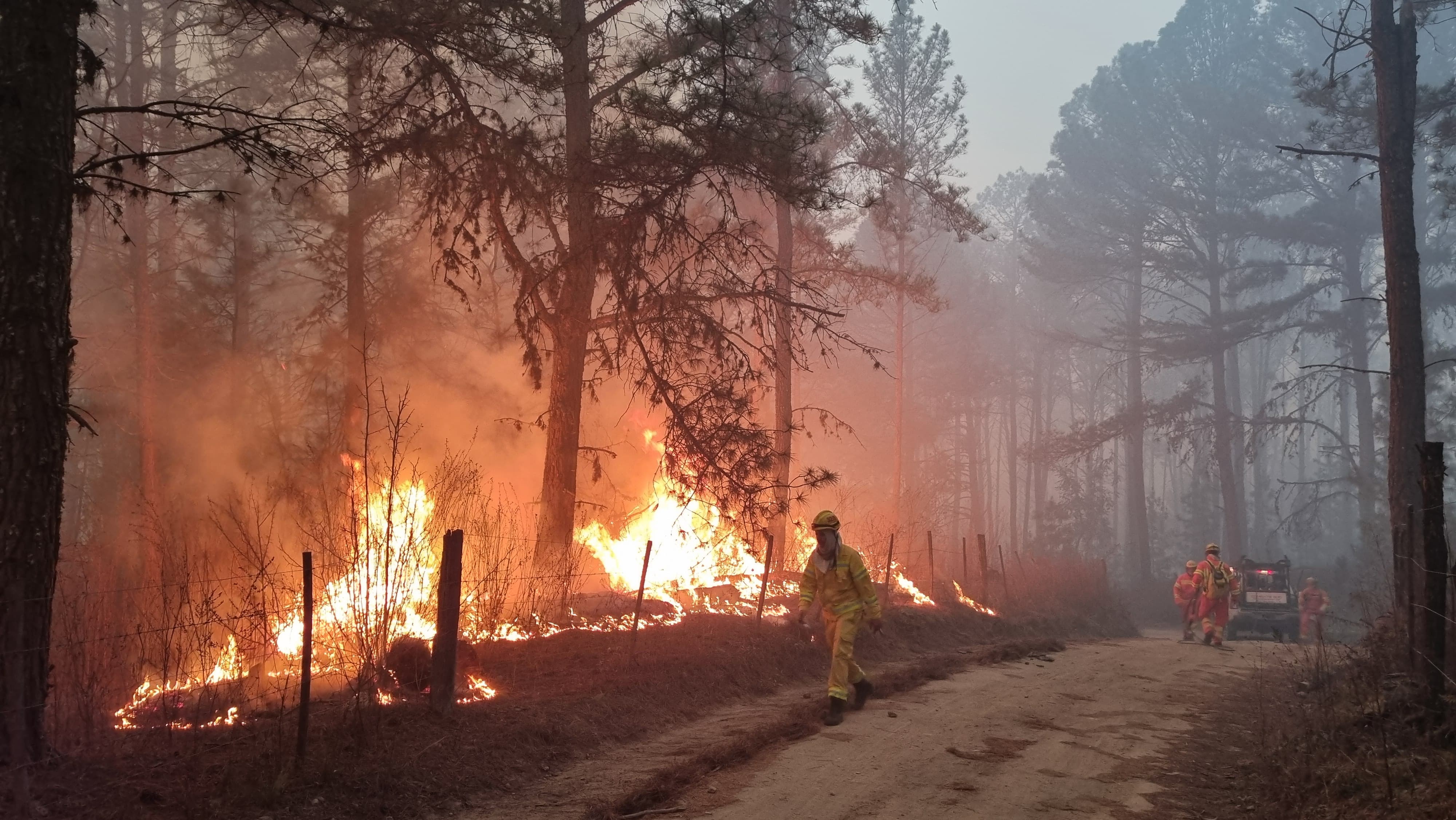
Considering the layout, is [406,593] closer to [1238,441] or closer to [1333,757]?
[1333,757]

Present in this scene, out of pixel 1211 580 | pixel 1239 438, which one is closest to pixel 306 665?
pixel 1211 580

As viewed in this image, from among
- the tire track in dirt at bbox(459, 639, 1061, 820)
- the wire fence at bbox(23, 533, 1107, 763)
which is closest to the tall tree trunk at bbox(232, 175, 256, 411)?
the wire fence at bbox(23, 533, 1107, 763)

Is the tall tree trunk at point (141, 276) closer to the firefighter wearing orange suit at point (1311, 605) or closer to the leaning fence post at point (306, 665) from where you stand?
the leaning fence post at point (306, 665)

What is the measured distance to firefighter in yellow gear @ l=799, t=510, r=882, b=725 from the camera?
984 centimetres

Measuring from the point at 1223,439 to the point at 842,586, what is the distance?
97.1 ft

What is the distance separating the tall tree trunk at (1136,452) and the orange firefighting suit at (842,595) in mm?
29274

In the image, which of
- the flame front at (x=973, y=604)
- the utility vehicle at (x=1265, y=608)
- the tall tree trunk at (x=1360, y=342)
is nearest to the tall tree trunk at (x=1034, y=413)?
the tall tree trunk at (x=1360, y=342)

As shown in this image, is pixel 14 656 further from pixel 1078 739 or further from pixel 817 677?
pixel 817 677

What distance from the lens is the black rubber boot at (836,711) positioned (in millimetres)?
9523

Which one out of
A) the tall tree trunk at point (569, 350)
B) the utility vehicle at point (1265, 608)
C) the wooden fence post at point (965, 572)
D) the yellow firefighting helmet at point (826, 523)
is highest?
the tall tree trunk at point (569, 350)

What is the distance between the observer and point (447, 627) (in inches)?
321

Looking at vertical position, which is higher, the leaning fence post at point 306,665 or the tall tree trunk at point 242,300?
the tall tree trunk at point 242,300

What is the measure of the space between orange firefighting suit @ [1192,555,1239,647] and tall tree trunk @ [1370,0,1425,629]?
669 centimetres

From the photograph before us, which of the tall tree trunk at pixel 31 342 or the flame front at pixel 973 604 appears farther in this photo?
the flame front at pixel 973 604
